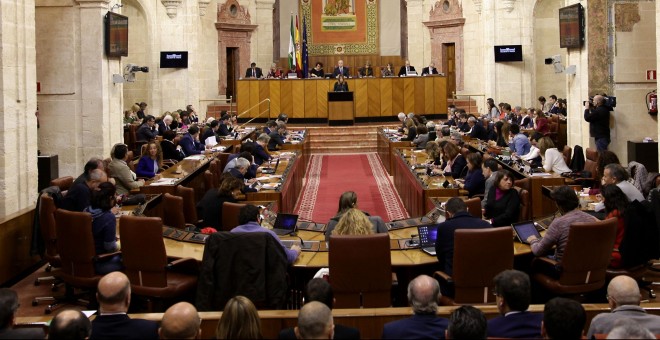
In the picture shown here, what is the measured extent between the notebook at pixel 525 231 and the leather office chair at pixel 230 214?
2.61m

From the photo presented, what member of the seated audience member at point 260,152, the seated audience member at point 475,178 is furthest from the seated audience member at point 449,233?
the seated audience member at point 260,152

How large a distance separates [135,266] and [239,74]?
21479mm

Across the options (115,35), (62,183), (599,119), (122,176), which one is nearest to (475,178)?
(122,176)

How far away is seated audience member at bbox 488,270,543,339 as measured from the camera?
4520mm

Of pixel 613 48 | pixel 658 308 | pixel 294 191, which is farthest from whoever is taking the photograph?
pixel 613 48

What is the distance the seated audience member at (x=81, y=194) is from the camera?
844cm

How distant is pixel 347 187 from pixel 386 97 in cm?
903

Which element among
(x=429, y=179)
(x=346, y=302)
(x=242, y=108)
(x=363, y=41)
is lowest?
(x=346, y=302)

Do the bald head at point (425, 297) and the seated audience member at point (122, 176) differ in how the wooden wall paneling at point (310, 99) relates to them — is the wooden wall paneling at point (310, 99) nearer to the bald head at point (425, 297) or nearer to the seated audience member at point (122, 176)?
the seated audience member at point (122, 176)

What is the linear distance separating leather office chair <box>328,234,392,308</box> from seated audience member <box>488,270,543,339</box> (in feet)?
4.57

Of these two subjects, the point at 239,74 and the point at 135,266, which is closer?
the point at 135,266

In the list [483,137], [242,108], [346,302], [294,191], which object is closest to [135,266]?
[346,302]

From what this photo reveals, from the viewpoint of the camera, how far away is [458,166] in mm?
11477

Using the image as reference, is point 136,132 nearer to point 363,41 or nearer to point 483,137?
point 483,137
